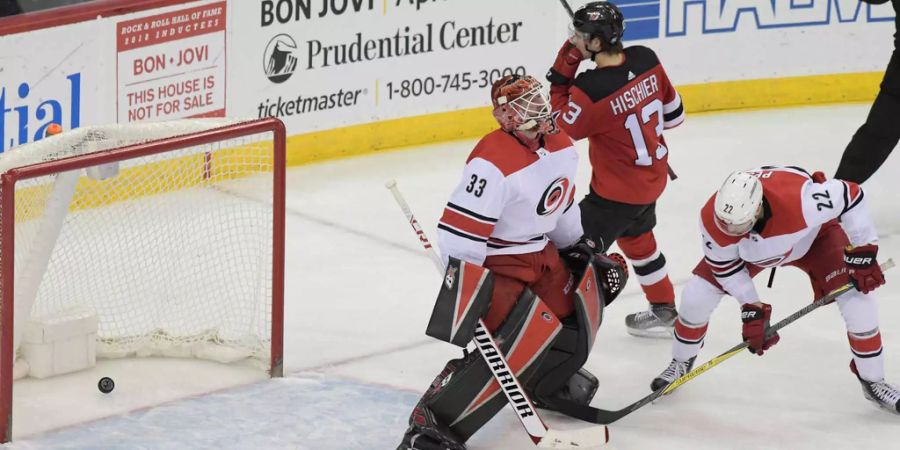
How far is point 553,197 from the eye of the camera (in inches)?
161

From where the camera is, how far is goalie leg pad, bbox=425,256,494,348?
3.93 meters

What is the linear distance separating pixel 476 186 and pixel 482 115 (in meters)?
3.42

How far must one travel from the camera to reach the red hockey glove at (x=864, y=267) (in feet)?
13.6

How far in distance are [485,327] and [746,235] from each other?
2.54 feet

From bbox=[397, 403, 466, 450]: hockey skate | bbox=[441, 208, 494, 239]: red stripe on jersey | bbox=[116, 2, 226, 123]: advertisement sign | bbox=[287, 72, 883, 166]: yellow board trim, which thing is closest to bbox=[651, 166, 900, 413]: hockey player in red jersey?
bbox=[441, 208, 494, 239]: red stripe on jersey

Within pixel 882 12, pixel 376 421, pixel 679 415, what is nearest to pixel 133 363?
pixel 376 421

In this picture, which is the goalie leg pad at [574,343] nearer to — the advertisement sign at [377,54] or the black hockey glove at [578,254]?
the black hockey glove at [578,254]

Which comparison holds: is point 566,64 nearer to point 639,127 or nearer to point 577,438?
point 639,127

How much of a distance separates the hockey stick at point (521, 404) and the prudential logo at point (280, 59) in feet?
8.60

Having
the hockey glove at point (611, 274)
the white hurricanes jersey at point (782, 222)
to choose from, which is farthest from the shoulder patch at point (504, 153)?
the white hurricanes jersey at point (782, 222)

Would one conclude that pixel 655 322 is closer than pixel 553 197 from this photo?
No

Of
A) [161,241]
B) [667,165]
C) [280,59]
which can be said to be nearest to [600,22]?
[667,165]

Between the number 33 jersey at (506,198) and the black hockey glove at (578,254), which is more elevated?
the number 33 jersey at (506,198)

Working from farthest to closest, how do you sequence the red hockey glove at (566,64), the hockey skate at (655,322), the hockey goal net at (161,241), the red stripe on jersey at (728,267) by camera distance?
1. the hockey skate at (655,322)
2. the red hockey glove at (566,64)
3. the hockey goal net at (161,241)
4. the red stripe on jersey at (728,267)
